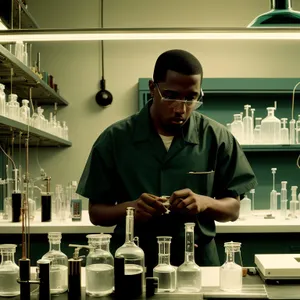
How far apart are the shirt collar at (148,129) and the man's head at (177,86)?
75 mm

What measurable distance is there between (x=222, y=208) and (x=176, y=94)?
0.43m

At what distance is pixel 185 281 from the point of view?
121 cm

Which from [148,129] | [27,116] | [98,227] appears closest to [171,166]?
[148,129]

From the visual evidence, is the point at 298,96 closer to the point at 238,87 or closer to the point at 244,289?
the point at 238,87

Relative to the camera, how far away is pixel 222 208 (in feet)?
5.40

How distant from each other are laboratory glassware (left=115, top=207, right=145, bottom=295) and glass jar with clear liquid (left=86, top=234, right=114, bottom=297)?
41mm

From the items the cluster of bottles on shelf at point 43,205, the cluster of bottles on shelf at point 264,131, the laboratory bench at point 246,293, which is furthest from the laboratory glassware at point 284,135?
the laboratory bench at point 246,293

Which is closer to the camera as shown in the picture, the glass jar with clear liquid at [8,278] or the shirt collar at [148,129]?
the glass jar with clear liquid at [8,278]

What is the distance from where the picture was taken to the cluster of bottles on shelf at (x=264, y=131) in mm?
3406

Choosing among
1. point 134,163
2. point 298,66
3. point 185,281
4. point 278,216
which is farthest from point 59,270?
point 298,66

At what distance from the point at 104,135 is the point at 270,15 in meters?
0.75

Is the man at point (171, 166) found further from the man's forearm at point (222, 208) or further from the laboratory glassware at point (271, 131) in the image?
the laboratory glassware at point (271, 131)

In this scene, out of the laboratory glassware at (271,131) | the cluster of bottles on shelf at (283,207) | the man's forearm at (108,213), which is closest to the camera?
the man's forearm at (108,213)

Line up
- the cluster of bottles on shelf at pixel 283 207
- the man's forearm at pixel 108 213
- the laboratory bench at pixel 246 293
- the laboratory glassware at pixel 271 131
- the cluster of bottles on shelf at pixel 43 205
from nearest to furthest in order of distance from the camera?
the laboratory bench at pixel 246 293 → the man's forearm at pixel 108 213 → the cluster of bottles on shelf at pixel 43 205 → the cluster of bottles on shelf at pixel 283 207 → the laboratory glassware at pixel 271 131
